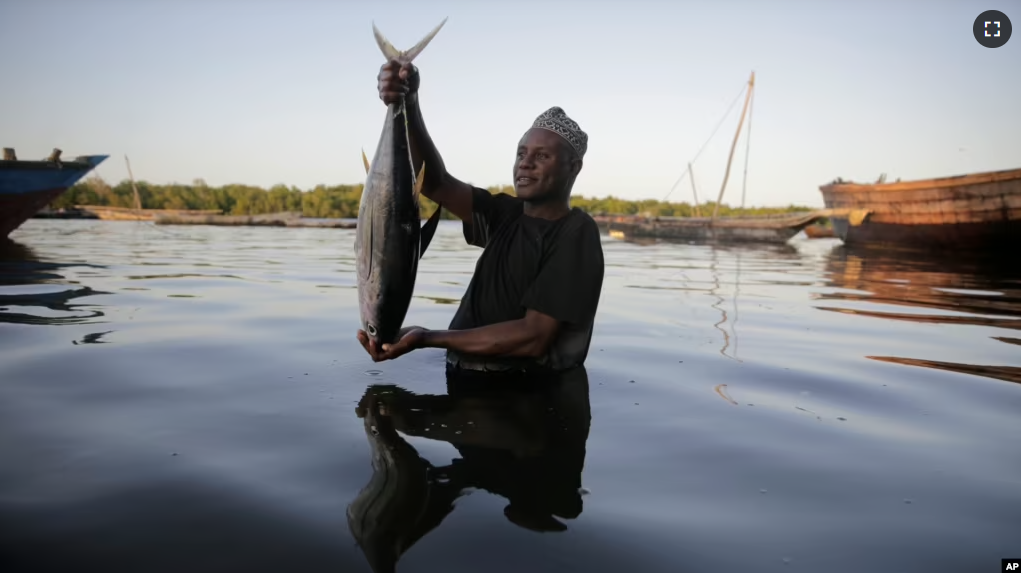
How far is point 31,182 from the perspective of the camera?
1805 cm

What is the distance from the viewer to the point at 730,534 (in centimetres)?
237

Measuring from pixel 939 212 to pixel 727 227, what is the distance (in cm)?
1003

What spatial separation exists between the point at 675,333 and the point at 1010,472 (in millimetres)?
3854

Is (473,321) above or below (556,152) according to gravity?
below

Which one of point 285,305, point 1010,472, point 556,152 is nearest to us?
point 1010,472

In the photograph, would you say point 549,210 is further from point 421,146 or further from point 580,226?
point 421,146

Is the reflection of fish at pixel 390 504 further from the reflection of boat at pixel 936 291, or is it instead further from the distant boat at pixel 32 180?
the distant boat at pixel 32 180

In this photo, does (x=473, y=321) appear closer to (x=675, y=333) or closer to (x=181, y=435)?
Answer: (x=181, y=435)

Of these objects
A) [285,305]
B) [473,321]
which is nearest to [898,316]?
[473,321]

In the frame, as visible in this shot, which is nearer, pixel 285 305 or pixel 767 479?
pixel 767 479

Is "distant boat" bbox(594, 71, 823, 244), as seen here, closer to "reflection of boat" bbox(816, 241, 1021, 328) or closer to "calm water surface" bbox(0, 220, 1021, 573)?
"reflection of boat" bbox(816, 241, 1021, 328)

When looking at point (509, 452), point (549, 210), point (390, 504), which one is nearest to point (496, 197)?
point (549, 210)

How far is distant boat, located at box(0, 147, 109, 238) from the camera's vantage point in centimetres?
1753

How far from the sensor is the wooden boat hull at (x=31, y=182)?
1752 centimetres
